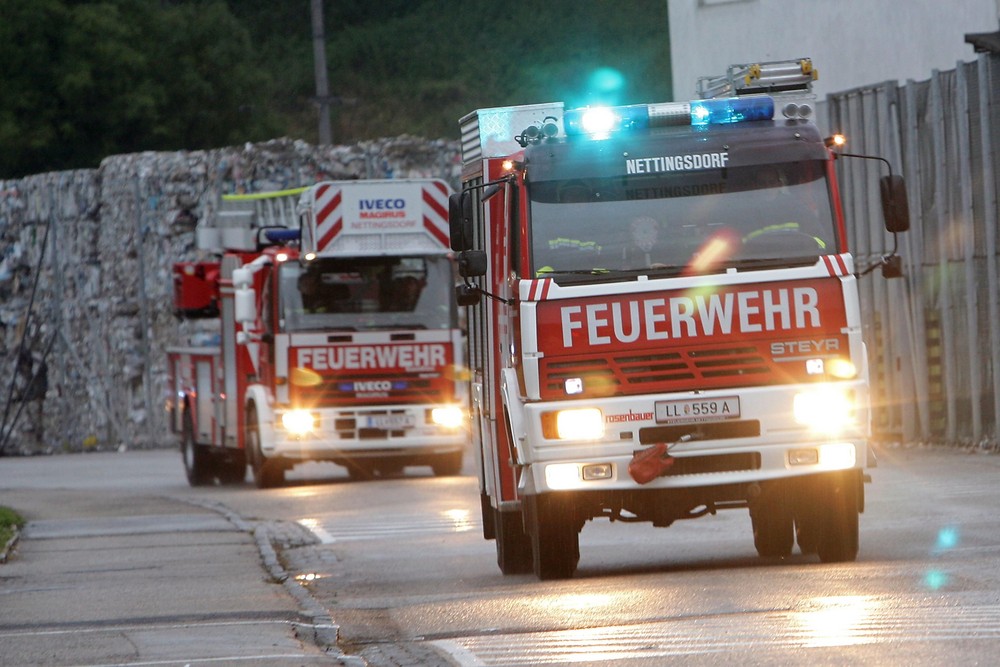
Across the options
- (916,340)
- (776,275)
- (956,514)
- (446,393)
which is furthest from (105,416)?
(776,275)

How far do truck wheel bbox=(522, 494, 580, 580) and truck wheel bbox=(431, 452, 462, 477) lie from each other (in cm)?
1321

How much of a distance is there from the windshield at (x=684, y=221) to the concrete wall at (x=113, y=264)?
1061 inches

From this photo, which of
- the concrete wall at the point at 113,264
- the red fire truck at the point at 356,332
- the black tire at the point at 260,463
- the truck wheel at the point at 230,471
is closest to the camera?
the red fire truck at the point at 356,332

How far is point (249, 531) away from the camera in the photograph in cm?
1856

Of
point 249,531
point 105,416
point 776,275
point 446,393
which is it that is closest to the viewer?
point 776,275

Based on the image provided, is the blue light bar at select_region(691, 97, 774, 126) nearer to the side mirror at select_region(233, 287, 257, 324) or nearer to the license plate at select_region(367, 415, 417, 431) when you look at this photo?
the license plate at select_region(367, 415, 417, 431)

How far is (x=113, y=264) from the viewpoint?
40969 millimetres

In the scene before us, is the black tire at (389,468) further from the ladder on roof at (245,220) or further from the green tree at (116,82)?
the green tree at (116,82)

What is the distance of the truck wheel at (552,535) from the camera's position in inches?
484

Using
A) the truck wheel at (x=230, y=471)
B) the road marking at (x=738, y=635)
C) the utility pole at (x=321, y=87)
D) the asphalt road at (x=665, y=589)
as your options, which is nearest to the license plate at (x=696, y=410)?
the asphalt road at (x=665, y=589)

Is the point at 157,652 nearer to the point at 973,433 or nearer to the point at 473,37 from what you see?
the point at 973,433

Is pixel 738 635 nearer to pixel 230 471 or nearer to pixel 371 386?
pixel 371 386

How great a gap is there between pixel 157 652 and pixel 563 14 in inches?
2525

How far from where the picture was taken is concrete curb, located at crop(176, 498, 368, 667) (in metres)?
9.75
